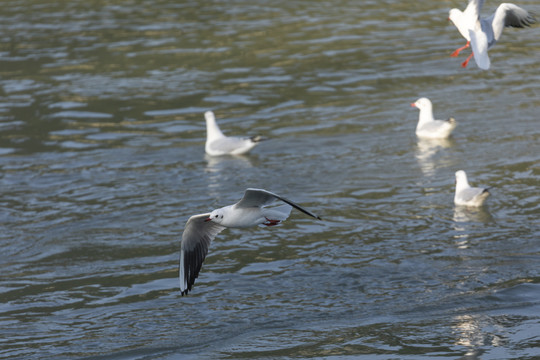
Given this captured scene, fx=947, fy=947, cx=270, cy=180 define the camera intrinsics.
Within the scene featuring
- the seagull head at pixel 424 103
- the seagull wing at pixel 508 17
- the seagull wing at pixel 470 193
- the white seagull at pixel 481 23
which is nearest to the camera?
the white seagull at pixel 481 23

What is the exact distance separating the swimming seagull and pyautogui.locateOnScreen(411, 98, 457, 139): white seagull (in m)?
7.72

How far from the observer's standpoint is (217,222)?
35.0 feet

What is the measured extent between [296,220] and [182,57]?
11.9 m

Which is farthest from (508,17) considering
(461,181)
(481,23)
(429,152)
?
(429,152)

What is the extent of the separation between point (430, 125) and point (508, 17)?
495cm

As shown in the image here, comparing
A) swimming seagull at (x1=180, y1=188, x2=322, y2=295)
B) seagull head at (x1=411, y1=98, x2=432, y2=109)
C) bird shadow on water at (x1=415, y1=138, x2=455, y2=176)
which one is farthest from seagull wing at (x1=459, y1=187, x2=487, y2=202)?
seagull head at (x1=411, y1=98, x2=432, y2=109)

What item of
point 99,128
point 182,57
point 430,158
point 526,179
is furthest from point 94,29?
point 526,179

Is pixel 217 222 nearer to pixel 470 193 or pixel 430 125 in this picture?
pixel 470 193

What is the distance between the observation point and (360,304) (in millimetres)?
11359

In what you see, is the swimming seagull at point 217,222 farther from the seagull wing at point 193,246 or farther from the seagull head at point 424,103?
the seagull head at point 424,103

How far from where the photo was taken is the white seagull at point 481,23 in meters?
12.2

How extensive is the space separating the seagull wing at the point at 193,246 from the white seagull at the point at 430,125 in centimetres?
775

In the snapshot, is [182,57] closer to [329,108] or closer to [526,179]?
[329,108]

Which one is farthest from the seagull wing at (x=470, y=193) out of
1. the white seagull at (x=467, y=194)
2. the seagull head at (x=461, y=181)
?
the seagull head at (x=461, y=181)
